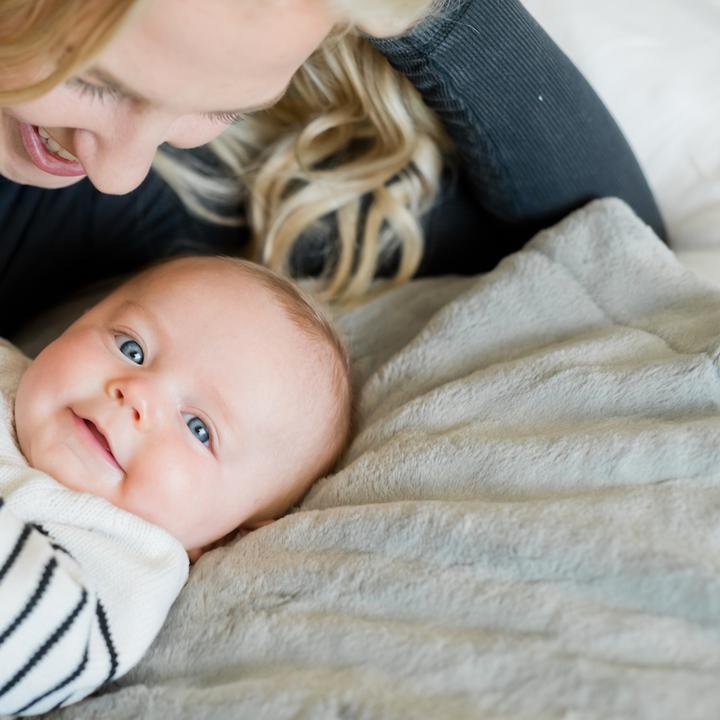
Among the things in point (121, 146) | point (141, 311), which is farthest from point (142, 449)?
point (121, 146)

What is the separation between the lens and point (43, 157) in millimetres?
1250

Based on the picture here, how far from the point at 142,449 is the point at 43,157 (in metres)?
0.39

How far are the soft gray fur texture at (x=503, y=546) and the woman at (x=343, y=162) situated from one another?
0.73 ft

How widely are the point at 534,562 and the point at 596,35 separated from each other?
0.87 metres

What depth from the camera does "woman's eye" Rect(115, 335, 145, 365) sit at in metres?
1.18

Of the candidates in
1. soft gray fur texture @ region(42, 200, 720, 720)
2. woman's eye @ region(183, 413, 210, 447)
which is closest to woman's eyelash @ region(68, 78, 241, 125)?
woman's eye @ region(183, 413, 210, 447)

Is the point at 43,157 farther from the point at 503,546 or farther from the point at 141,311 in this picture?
the point at 503,546

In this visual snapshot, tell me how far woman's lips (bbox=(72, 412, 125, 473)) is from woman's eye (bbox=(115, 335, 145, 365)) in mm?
95

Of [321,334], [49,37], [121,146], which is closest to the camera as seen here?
[49,37]

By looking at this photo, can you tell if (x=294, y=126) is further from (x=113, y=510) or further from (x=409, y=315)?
(x=113, y=510)

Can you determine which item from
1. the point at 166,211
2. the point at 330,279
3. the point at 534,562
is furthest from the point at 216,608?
the point at 166,211

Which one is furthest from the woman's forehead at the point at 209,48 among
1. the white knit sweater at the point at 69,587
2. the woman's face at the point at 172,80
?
the white knit sweater at the point at 69,587

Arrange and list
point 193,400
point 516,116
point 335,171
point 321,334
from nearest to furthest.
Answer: point 193,400 < point 321,334 < point 516,116 < point 335,171

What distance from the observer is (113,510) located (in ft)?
3.43
